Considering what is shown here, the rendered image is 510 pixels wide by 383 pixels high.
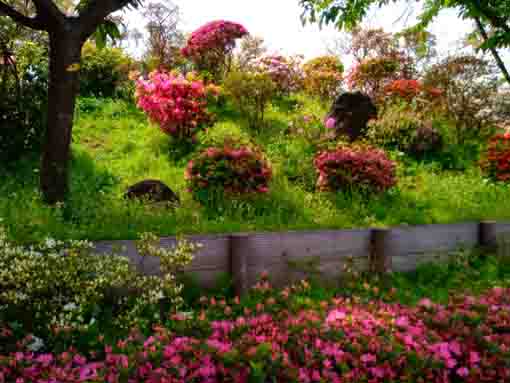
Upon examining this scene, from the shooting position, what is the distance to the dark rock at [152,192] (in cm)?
685

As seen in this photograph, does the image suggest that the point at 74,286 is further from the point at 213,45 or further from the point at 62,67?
Answer: the point at 213,45

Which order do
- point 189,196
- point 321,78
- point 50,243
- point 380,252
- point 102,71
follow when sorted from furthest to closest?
1. point 321,78
2. point 102,71
3. point 189,196
4. point 380,252
5. point 50,243

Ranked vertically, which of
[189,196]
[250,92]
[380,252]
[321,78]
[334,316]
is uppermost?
[321,78]

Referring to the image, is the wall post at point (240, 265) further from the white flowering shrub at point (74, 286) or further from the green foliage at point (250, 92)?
the green foliage at point (250, 92)

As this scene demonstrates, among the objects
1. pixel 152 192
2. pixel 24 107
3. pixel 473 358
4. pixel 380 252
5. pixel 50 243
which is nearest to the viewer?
pixel 473 358

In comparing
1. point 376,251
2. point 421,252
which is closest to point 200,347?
point 376,251

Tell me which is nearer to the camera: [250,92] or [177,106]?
[177,106]

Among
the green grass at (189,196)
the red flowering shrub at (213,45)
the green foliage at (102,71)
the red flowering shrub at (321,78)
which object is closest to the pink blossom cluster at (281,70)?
the red flowering shrub at (321,78)

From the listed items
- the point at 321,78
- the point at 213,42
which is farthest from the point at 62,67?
the point at 321,78

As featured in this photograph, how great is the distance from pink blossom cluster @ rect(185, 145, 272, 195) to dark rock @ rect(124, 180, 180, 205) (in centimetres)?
44

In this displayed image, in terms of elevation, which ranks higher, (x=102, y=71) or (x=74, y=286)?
(x=102, y=71)

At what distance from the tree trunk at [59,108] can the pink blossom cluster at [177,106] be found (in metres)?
3.76

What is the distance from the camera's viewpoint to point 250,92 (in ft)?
35.7

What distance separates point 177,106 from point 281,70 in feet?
19.5
